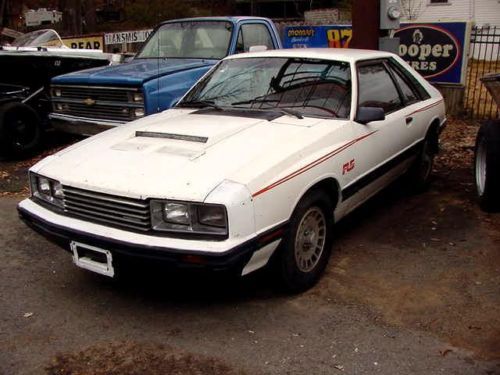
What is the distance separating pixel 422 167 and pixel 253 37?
3.15 m

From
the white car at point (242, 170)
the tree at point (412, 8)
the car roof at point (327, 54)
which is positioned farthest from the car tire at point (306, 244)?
the tree at point (412, 8)

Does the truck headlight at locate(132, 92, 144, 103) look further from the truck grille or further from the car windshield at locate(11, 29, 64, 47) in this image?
the car windshield at locate(11, 29, 64, 47)

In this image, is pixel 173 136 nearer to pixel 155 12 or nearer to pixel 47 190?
pixel 47 190

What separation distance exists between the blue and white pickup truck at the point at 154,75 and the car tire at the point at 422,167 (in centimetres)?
236

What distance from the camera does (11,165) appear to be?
777 centimetres

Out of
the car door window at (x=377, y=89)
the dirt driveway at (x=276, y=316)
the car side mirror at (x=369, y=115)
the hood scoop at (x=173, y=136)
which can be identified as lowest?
the dirt driveway at (x=276, y=316)

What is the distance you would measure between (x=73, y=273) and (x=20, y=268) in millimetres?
477

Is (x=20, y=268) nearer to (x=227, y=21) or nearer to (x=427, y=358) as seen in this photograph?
(x=427, y=358)

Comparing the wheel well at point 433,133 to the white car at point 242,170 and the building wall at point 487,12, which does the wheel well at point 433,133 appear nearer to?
the white car at point 242,170

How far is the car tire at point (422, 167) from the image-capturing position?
18.4ft

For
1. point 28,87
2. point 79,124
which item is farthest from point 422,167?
point 28,87

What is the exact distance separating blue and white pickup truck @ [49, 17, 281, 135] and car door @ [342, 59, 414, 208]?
2.21m

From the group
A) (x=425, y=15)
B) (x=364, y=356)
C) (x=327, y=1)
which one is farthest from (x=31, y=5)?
(x=364, y=356)

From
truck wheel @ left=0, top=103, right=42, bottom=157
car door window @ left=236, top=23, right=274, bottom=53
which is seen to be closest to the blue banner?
car door window @ left=236, top=23, right=274, bottom=53
